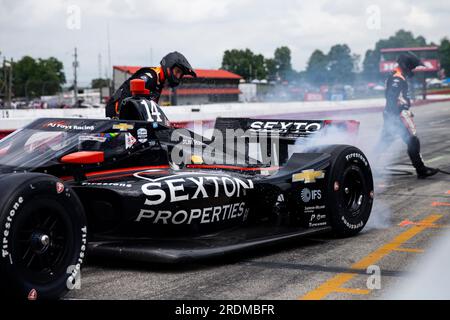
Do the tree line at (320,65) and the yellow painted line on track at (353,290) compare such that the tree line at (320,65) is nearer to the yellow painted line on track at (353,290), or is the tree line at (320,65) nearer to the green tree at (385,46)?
the green tree at (385,46)

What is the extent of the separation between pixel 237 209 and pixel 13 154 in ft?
6.12

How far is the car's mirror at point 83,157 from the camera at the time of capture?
4883 mm

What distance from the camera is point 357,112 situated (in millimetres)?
31484

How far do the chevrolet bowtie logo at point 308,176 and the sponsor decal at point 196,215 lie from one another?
58 centimetres

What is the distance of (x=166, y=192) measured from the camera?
5.16 m

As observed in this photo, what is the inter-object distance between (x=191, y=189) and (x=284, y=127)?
6.86 feet

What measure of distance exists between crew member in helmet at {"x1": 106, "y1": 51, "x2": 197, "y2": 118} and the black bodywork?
111 cm

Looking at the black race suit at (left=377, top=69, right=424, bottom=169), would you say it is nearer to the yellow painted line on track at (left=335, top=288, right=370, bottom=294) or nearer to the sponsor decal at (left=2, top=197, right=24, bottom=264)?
the yellow painted line on track at (left=335, top=288, right=370, bottom=294)

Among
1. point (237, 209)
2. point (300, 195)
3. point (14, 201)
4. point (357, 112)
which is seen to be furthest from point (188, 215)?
point (357, 112)

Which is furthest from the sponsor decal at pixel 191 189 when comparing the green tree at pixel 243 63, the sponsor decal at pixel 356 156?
the green tree at pixel 243 63

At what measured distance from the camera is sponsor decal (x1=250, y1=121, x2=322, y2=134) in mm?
6930

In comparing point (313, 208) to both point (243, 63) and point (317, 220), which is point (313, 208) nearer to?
point (317, 220)

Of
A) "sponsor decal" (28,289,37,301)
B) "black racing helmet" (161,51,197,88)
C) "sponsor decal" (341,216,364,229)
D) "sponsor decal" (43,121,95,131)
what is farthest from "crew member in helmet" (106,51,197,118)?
"sponsor decal" (28,289,37,301)
